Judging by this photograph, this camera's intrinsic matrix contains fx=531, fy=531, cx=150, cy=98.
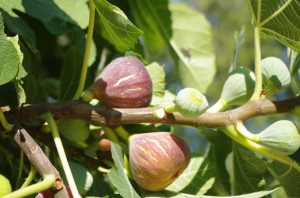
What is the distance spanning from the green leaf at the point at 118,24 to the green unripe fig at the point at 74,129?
0.21 metres

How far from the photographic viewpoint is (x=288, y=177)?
126cm

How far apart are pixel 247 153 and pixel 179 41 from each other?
62 centimetres

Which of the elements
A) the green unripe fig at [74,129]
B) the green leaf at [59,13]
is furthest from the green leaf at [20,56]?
the green leaf at [59,13]

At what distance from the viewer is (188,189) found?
3.99ft

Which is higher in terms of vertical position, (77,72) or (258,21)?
(258,21)

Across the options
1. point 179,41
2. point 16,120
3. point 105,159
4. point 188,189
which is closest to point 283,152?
point 188,189

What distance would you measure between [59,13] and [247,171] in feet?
2.05

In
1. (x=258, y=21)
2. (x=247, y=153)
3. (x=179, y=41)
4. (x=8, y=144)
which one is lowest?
(x=8, y=144)

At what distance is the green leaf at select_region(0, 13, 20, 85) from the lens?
3.21 ft

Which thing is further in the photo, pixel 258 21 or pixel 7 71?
pixel 258 21

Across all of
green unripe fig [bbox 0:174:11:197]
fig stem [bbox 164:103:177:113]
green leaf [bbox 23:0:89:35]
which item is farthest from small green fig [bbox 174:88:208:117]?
green leaf [bbox 23:0:89:35]

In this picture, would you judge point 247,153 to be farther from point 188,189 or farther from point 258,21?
point 258,21

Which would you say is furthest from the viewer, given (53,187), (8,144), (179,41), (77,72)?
(179,41)

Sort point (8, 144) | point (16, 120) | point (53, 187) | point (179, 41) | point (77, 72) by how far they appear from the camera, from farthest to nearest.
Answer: point (179, 41) < point (77, 72) < point (8, 144) < point (16, 120) < point (53, 187)
